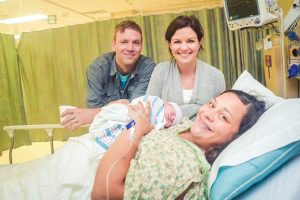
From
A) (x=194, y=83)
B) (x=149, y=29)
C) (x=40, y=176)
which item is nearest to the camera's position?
(x=40, y=176)

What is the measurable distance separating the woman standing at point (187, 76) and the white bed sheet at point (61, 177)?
72 centimetres

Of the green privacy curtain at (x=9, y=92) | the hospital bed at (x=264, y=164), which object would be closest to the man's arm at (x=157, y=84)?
the hospital bed at (x=264, y=164)

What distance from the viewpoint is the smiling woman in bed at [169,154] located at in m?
0.86

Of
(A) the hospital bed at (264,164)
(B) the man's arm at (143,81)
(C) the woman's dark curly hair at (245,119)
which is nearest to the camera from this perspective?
(A) the hospital bed at (264,164)

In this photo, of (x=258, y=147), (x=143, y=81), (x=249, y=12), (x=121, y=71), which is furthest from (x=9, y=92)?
(x=258, y=147)

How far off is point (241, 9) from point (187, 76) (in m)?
0.63

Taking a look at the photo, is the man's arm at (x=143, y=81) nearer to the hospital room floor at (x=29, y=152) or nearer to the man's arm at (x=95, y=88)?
the man's arm at (x=95, y=88)

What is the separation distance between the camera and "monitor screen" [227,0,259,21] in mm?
1835

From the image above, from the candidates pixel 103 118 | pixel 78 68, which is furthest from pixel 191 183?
pixel 78 68

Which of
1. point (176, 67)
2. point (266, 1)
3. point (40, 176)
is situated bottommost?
point (40, 176)

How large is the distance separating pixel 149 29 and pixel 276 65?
1.61 meters

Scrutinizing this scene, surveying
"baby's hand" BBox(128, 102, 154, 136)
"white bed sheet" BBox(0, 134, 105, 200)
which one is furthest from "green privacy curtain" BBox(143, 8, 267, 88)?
"white bed sheet" BBox(0, 134, 105, 200)

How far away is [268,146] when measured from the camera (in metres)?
0.86

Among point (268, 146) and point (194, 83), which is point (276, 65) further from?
point (268, 146)
